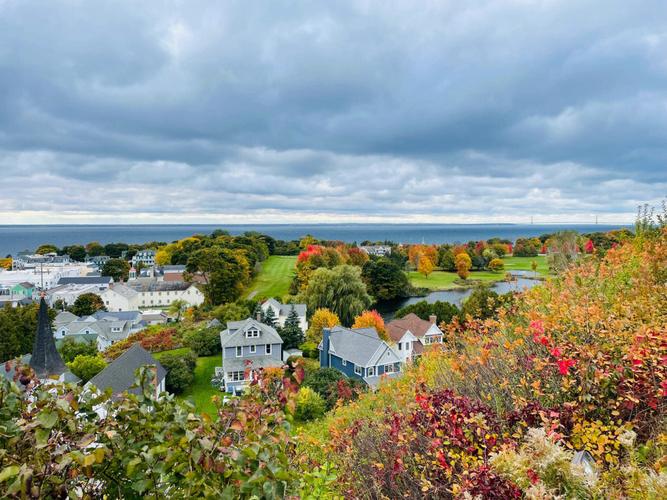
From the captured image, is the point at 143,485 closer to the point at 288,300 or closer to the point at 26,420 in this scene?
the point at 26,420

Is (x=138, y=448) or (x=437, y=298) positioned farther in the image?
(x=437, y=298)

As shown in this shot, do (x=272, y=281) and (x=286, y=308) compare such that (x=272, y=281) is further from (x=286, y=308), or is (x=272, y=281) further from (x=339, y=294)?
(x=339, y=294)

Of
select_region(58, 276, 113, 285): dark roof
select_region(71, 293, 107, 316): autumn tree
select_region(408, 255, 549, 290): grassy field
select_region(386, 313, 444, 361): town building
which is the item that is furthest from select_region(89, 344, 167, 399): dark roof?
select_region(58, 276, 113, 285): dark roof

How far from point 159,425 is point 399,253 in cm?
8042

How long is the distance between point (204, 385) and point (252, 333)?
444cm

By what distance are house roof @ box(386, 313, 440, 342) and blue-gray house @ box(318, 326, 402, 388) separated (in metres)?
3.57

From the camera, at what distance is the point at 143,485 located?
1.80 metres

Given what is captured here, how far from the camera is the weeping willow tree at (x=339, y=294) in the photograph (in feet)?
122

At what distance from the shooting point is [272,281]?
63594 mm

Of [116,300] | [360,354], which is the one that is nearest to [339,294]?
[360,354]

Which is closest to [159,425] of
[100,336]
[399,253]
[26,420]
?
[26,420]

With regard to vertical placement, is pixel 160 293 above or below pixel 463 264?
below

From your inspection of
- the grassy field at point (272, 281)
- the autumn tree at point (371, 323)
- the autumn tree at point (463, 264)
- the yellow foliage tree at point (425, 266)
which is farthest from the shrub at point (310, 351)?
the autumn tree at point (463, 264)

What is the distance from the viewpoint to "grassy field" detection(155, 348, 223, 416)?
21083mm
